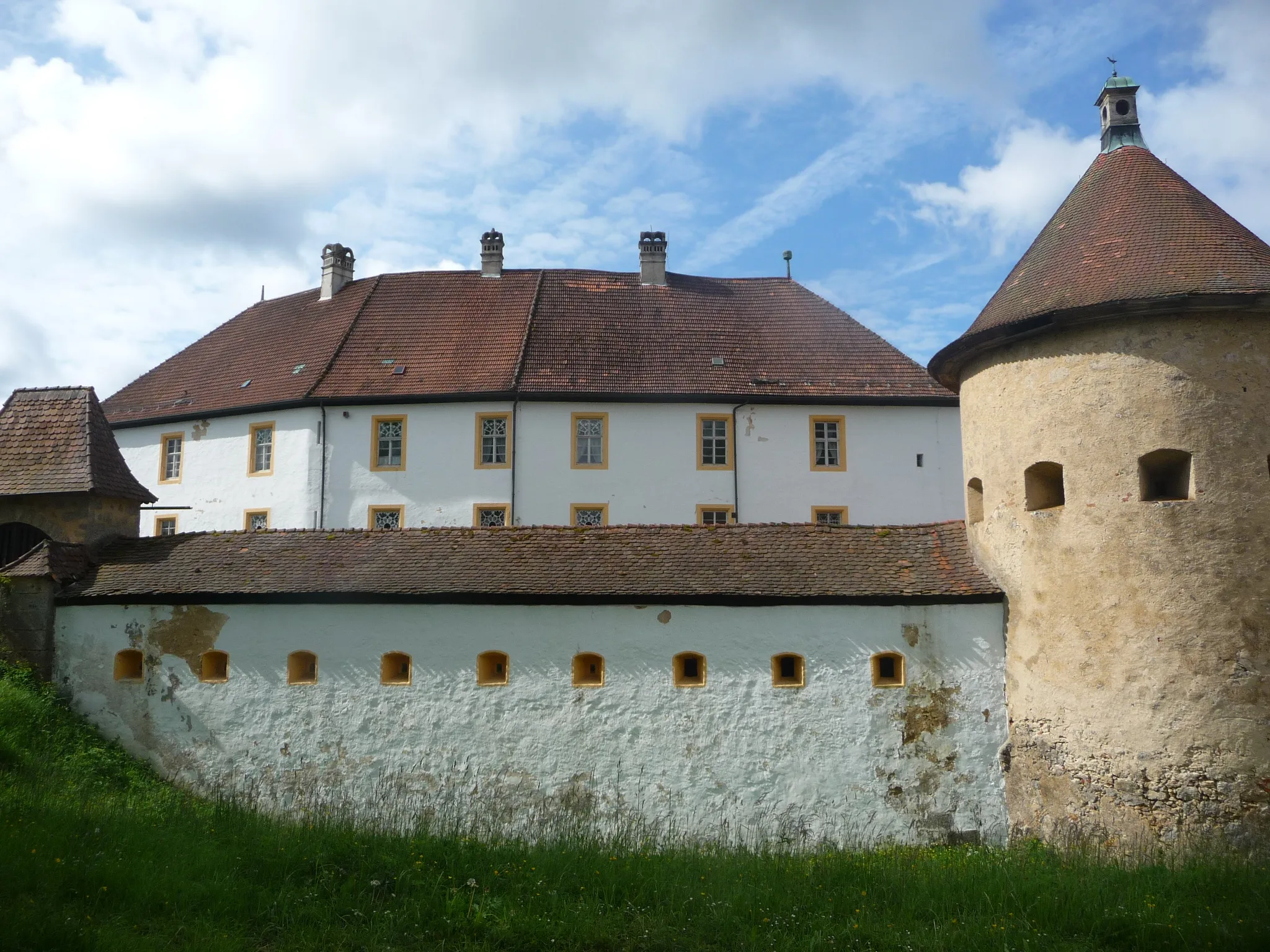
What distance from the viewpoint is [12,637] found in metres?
11.0

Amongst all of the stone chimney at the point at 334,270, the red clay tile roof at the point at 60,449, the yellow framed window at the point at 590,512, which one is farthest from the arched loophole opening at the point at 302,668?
the stone chimney at the point at 334,270

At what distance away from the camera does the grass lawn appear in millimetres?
7199

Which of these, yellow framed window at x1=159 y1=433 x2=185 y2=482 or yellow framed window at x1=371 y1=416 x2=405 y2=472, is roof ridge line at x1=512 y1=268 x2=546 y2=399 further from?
yellow framed window at x1=159 y1=433 x2=185 y2=482

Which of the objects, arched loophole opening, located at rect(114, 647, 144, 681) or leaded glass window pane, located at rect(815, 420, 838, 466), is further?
leaded glass window pane, located at rect(815, 420, 838, 466)

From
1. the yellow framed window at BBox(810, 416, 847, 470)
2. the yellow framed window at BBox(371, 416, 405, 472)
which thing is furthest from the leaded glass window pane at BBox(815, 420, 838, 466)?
the yellow framed window at BBox(371, 416, 405, 472)

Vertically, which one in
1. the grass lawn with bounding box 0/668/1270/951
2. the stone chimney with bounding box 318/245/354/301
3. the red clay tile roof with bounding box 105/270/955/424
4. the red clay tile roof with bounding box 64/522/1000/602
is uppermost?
the stone chimney with bounding box 318/245/354/301

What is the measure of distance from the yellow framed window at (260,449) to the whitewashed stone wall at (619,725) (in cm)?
1077

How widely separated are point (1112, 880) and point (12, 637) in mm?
11060

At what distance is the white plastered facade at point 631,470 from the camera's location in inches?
786

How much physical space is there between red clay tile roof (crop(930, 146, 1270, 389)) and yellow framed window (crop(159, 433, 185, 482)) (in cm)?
1672

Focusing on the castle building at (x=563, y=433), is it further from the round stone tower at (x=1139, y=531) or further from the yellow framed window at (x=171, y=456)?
the round stone tower at (x=1139, y=531)

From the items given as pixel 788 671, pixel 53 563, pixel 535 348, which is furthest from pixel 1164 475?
pixel 535 348

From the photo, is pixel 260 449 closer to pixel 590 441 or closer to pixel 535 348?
pixel 535 348

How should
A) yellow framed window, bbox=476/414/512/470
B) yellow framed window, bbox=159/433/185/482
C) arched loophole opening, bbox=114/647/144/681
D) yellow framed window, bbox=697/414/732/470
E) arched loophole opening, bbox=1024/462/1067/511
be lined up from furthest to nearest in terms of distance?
yellow framed window, bbox=159/433/185/482, yellow framed window, bbox=697/414/732/470, yellow framed window, bbox=476/414/512/470, arched loophole opening, bbox=114/647/144/681, arched loophole opening, bbox=1024/462/1067/511
